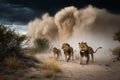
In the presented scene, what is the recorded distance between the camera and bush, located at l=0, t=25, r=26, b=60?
56.8ft

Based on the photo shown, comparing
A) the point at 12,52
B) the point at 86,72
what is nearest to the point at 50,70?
the point at 86,72

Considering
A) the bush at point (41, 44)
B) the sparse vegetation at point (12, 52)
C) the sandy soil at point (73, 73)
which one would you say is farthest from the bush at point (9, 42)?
the bush at point (41, 44)

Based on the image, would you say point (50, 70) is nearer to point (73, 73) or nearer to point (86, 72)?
point (73, 73)

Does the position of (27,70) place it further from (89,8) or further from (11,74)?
(89,8)

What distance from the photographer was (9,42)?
17.9 meters

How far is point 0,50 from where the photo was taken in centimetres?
1705

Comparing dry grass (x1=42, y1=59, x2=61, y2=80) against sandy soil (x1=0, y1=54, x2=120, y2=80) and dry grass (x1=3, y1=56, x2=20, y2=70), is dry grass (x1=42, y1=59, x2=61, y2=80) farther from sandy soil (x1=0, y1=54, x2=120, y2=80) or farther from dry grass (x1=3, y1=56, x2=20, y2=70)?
dry grass (x1=3, y1=56, x2=20, y2=70)

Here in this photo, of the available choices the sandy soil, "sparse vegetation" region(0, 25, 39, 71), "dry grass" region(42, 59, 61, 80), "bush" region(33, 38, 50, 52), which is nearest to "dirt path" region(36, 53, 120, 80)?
the sandy soil

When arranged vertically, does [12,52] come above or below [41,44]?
below

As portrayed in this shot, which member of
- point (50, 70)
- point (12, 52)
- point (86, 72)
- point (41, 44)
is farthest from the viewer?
point (41, 44)

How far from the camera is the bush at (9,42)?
56.8 feet

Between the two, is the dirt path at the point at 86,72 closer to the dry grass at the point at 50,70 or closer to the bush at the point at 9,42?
the dry grass at the point at 50,70

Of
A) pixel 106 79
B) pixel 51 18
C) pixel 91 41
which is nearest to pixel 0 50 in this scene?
pixel 106 79

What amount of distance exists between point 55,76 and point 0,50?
3729mm
